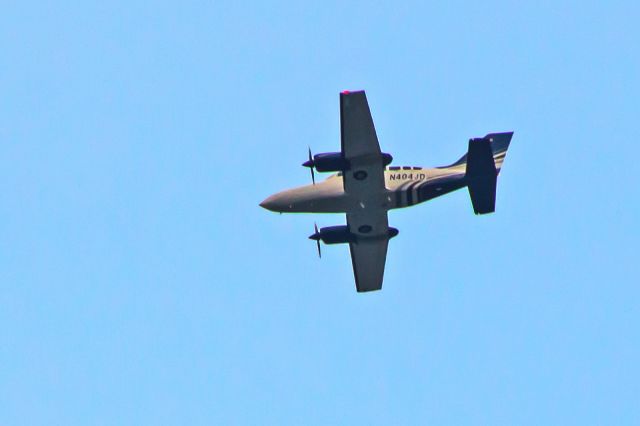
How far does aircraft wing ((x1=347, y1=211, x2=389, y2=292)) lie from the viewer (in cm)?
5134

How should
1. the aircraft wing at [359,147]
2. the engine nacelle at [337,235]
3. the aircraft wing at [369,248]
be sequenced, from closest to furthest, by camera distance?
the aircraft wing at [359,147] → the aircraft wing at [369,248] → the engine nacelle at [337,235]

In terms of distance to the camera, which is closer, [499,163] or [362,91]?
[362,91]

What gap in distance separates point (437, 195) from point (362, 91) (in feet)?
19.7

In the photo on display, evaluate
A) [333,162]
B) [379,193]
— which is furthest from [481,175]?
[333,162]

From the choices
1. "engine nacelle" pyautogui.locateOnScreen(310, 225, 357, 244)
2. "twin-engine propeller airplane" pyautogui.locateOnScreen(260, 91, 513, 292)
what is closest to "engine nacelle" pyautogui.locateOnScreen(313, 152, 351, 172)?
"twin-engine propeller airplane" pyautogui.locateOnScreen(260, 91, 513, 292)

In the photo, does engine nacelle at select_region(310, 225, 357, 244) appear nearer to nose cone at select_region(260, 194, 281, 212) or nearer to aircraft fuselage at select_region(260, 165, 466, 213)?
aircraft fuselage at select_region(260, 165, 466, 213)

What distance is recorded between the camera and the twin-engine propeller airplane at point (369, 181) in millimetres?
48031

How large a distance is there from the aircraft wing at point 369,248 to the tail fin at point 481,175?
4067 mm

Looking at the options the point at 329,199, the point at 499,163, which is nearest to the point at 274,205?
the point at 329,199

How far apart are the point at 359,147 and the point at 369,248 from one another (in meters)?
6.20

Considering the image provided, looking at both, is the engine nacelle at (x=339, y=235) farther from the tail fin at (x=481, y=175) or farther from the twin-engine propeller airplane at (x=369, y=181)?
the tail fin at (x=481, y=175)

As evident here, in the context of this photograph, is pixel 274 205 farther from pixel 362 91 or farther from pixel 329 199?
pixel 362 91

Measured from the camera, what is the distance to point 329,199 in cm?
4975

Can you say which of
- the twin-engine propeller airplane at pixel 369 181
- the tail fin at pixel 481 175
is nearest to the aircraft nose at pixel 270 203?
the twin-engine propeller airplane at pixel 369 181
